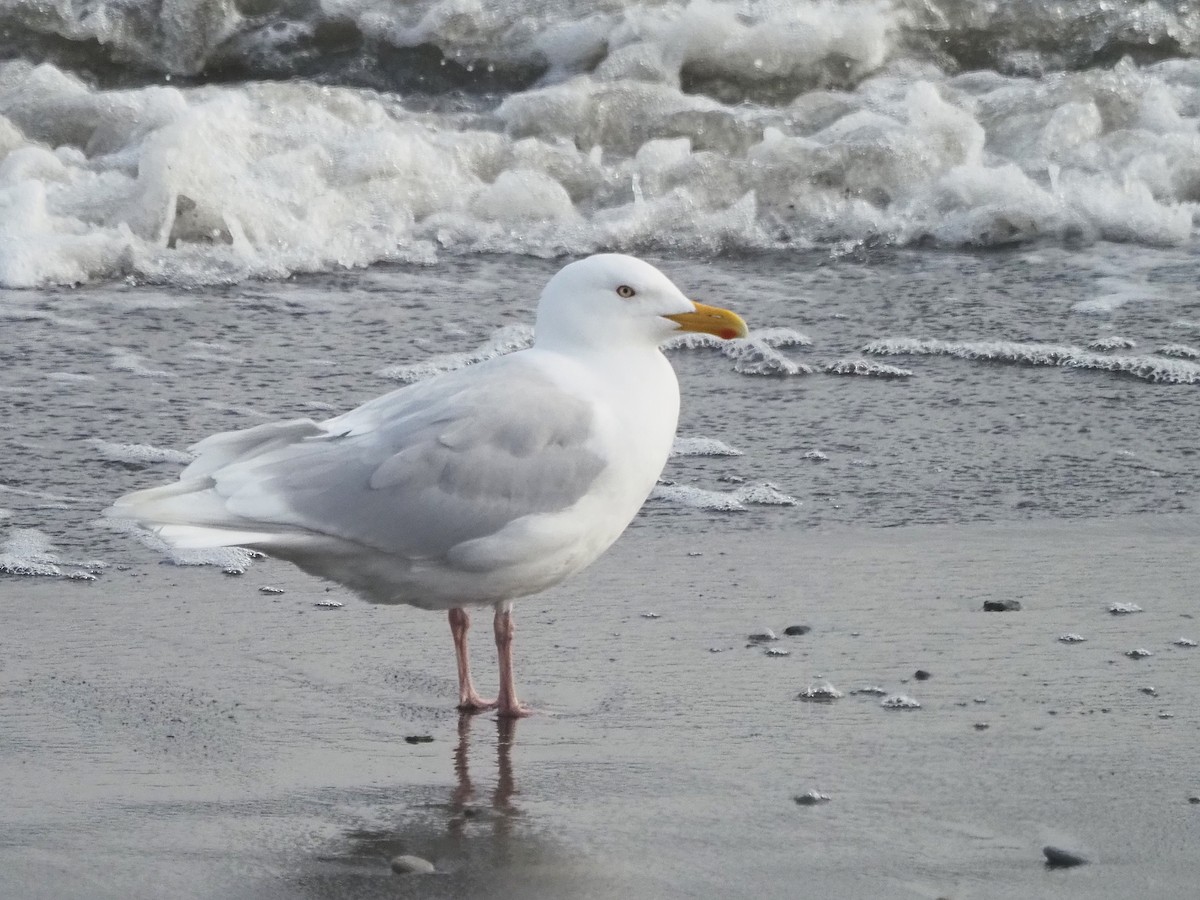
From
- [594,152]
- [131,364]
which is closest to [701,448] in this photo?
[131,364]

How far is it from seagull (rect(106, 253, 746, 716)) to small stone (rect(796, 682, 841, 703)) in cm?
56

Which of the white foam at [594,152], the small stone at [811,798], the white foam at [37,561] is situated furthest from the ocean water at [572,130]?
the small stone at [811,798]

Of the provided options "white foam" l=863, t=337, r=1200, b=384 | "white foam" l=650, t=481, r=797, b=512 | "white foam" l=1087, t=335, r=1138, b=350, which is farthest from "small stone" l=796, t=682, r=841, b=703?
"white foam" l=1087, t=335, r=1138, b=350

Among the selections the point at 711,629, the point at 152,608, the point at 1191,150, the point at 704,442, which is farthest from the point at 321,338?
the point at 1191,150

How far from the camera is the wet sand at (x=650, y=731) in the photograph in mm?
3332

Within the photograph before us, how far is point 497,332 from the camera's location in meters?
7.09

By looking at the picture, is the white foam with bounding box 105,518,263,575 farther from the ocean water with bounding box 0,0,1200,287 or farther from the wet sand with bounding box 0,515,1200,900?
the ocean water with bounding box 0,0,1200,287

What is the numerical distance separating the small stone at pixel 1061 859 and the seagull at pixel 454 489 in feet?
4.13

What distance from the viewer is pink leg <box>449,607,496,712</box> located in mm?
4177

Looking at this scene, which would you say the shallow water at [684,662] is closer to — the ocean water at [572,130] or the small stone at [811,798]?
the small stone at [811,798]

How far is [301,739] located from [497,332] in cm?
335

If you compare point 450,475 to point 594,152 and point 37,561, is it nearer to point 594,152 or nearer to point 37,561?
point 37,561

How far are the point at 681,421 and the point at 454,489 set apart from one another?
211 cm

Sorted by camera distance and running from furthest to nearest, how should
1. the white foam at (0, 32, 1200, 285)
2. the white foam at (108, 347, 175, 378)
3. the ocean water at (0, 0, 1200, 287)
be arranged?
the ocean water at (0, 0, 1200, 287), the white foam at (0, 32, 1200, 285), the white foam at (108, 347, 175, 378)
